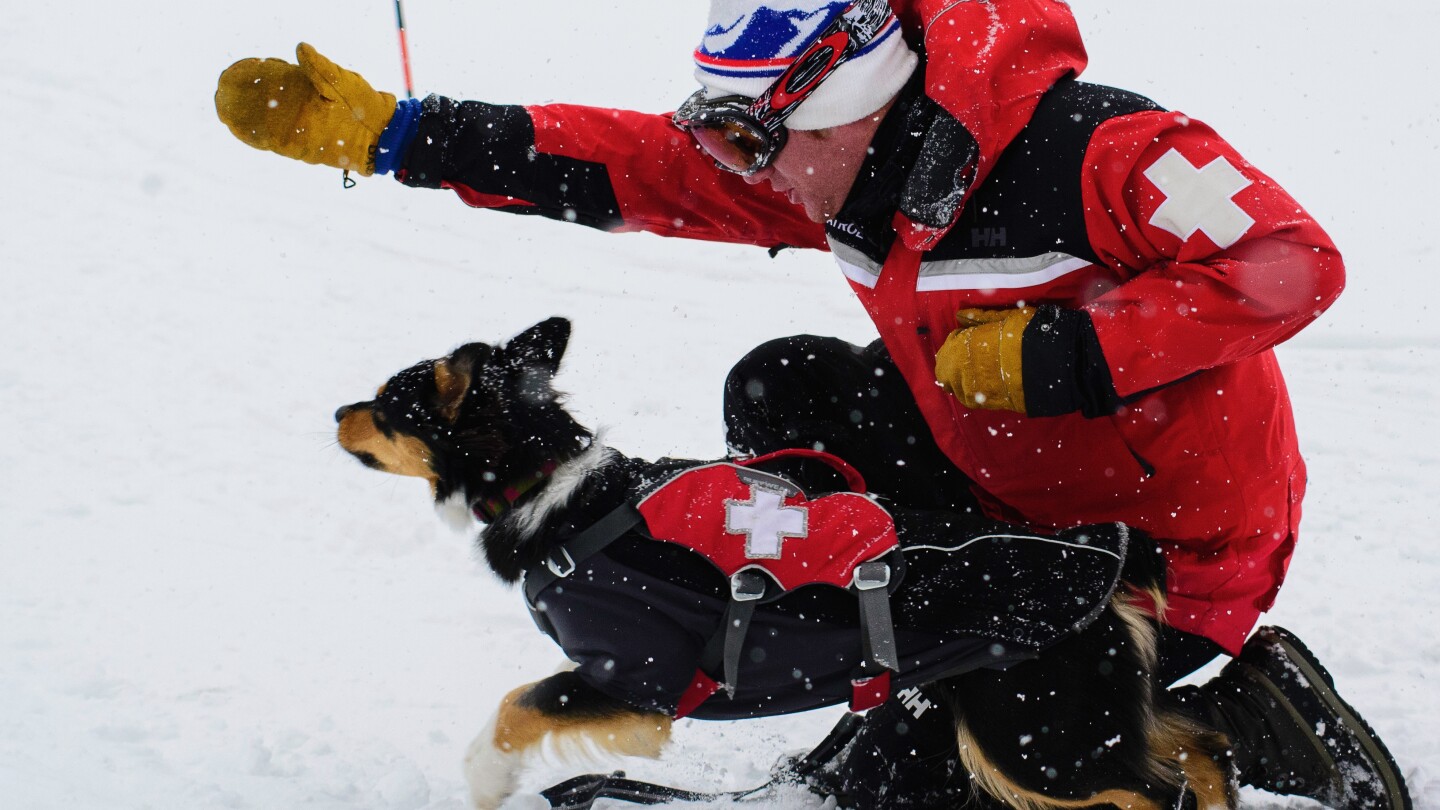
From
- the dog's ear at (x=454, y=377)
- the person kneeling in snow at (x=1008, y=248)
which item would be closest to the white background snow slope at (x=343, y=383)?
the dog's ear at (x=454, y=377)

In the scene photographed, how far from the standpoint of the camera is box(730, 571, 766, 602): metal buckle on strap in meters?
2.47

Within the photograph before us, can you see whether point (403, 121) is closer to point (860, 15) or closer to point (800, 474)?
point (860, 15)

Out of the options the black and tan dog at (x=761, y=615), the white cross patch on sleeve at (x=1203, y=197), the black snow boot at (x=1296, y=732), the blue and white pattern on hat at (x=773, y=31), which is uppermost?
the blue and white pattern on hat at (x=773, y=31)

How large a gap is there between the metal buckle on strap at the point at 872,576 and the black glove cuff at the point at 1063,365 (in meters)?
0.49

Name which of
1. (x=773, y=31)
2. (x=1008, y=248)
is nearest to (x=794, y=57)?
(x=773, y=31)

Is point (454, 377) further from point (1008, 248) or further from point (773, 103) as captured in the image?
point (1008, 248)

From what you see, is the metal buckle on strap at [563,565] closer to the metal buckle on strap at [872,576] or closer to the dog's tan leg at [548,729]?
the dog's tan leg at [548,729]

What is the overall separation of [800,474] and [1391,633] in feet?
7.70

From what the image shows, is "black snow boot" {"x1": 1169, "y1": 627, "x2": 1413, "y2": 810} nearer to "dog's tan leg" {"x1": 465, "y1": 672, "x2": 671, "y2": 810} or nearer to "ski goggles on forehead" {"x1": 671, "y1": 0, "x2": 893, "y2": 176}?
"dog's tan leg" {"x1": 465, "y1": 672, "x2": 671, "y2": 810}

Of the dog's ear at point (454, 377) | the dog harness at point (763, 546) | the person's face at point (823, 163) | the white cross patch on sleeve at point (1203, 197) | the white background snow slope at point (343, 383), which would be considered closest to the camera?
the white cross patch on sleeve at point (1203, 197)

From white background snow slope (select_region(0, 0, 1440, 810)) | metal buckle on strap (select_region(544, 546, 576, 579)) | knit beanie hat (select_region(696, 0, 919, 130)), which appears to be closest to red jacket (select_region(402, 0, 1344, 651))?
knit beanie hat (select_region(696, 0, 919, 130))

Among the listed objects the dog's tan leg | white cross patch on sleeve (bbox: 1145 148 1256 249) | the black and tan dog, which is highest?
white cross patch on sleeve (bbox: 1145 148 1256 249)

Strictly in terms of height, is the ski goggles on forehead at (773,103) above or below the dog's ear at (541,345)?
above

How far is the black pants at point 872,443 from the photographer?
3.05 m
